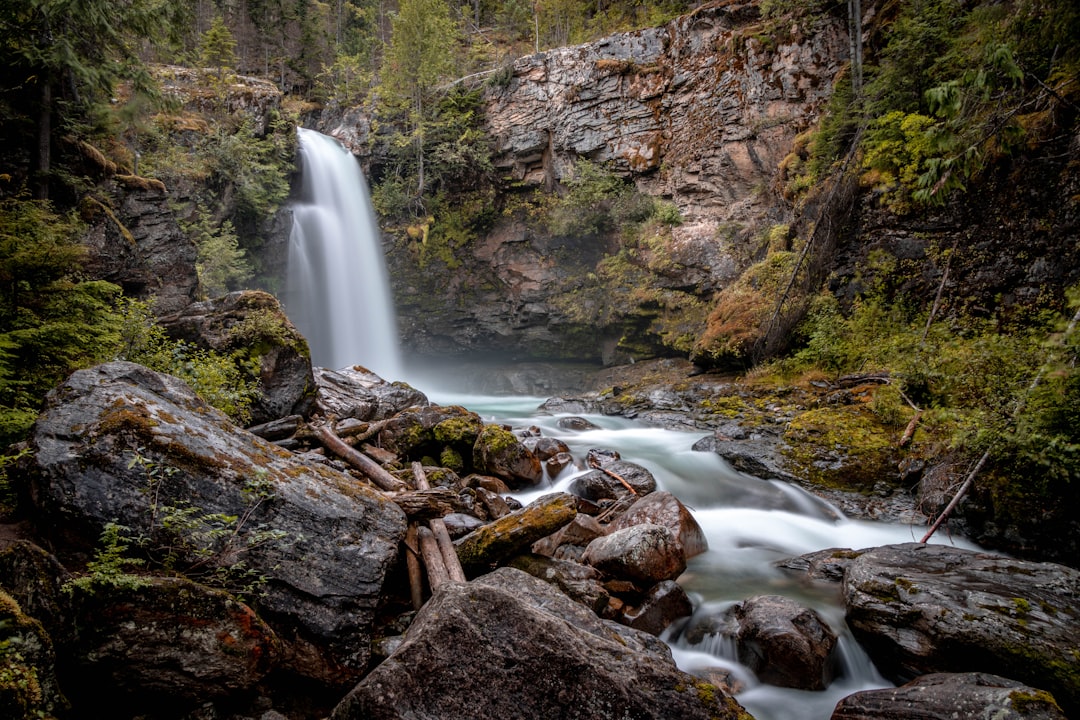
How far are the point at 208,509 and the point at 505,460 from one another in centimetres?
455

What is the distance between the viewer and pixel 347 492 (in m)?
3.94

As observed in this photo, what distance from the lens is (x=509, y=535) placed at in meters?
4.43

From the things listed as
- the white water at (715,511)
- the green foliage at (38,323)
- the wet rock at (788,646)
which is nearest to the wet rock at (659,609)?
the white water at (715,511)

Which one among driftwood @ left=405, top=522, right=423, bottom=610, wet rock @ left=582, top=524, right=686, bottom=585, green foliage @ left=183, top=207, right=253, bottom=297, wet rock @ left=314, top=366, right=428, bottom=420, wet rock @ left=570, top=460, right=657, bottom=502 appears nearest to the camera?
driftwood @ left=405, top=522, right=423, bottom=610

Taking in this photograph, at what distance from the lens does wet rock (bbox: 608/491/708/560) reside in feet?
18.1

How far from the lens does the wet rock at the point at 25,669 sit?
161cm

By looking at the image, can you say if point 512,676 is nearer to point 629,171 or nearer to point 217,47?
point 629,171

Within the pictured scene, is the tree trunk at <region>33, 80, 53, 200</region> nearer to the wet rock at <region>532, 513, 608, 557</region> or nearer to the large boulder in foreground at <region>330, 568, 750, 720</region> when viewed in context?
the wet rock at <region>532, 513, 608, 557</region>

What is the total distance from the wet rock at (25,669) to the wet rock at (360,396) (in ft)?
21.3

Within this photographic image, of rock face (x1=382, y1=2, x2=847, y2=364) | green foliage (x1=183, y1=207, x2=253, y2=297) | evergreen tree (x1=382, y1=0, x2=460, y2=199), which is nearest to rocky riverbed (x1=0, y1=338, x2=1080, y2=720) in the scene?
rock face (x1=382, y1=2, x2=847, y2=364)

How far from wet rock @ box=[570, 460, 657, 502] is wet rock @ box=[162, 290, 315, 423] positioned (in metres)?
4.74

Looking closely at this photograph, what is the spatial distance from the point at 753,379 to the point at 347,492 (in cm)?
980

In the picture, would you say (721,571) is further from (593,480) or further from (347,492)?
(347,492)

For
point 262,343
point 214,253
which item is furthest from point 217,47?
point 262,343
